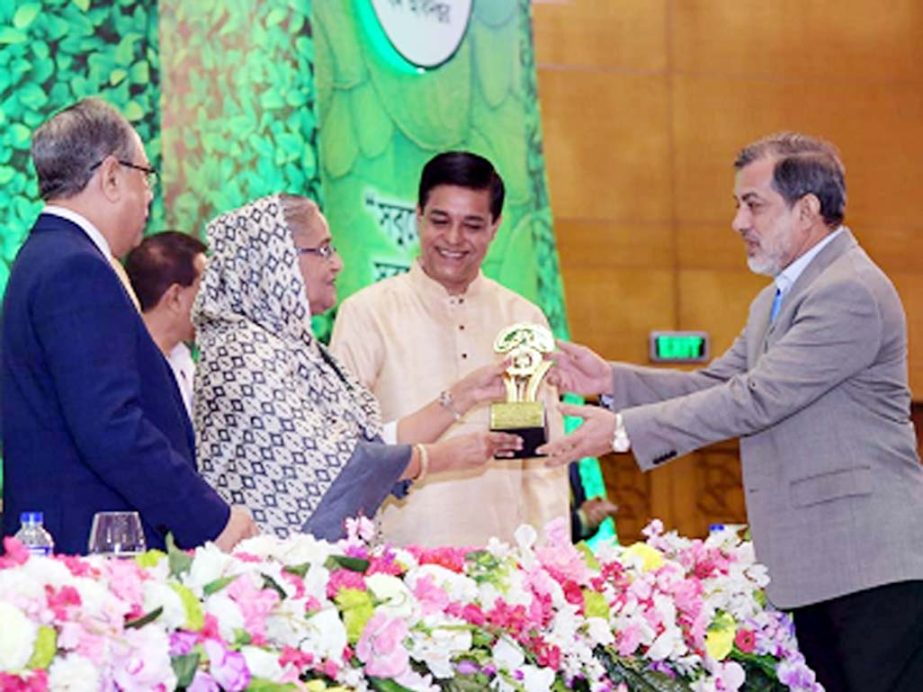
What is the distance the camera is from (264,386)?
351 centimetres

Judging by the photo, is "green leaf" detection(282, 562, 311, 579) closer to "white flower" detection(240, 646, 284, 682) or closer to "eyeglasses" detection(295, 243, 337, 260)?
"white flower" detection(240, 646, 284, 682)

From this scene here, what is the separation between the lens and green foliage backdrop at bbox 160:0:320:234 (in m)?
5.23

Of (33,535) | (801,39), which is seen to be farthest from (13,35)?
(801,39)

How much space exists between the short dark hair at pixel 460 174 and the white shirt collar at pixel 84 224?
165 cm

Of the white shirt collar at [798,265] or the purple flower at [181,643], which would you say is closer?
the purple flower at [181,643]

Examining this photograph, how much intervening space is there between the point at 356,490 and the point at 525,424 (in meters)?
0.71

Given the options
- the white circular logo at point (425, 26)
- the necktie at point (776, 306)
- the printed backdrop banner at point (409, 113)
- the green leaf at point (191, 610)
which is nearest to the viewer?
the green leaf at point (191, 610)

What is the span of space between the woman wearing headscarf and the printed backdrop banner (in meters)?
1.65

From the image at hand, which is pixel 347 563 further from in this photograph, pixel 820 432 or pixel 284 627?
pixel 820 432

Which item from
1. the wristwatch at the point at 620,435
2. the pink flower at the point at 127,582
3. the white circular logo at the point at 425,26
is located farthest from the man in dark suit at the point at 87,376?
the white circular logo at the point at 425,26

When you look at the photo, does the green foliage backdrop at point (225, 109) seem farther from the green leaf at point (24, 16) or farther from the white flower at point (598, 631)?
the white flower at point (598, 631)

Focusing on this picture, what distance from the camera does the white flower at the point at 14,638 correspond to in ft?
6.35

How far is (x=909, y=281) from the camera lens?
31.7 ft

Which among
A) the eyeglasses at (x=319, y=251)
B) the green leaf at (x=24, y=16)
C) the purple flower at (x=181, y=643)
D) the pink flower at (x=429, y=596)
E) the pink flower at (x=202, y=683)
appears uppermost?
the green leaf at (x=24, y=16)
